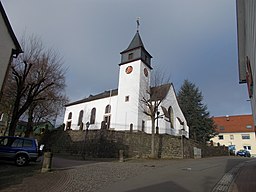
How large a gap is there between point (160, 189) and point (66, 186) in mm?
3470

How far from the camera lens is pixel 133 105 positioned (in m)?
31.2

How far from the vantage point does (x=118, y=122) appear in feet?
104

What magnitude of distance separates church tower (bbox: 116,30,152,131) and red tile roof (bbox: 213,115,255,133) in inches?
1382

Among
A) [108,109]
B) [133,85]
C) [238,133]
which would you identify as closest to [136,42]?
[133,85]

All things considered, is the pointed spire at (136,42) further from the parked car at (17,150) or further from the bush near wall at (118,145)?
the parked car at (17,150)

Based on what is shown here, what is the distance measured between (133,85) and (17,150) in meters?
22.4

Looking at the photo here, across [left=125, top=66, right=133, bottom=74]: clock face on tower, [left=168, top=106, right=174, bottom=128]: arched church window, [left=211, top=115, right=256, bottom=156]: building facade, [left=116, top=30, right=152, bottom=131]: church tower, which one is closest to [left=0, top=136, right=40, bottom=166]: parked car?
[left=116, top=30, right=152, bottom=131]: church tower

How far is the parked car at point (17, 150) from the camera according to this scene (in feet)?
39.5

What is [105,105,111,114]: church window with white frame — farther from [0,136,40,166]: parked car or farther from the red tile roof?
the red tile roof

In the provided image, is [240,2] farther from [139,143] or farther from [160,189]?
[139,143]

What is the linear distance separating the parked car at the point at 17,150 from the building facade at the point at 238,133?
169 ft

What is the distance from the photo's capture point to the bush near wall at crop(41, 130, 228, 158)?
21172mm

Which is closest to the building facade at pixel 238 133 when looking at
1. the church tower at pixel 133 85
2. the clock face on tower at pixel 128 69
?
the church tower at pixel 133 85

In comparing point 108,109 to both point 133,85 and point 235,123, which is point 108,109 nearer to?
point 133,85
